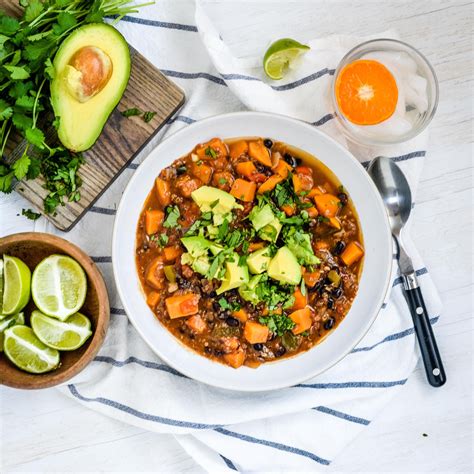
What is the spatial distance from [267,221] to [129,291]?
0.83 m

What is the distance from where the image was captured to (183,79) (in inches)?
148

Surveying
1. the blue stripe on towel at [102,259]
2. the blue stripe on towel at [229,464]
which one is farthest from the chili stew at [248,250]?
the blue stripe on towel at [229,464]

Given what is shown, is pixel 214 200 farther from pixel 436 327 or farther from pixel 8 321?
pixel 436 327

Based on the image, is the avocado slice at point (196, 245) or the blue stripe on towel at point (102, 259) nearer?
the avocado slice at point (196, 245)

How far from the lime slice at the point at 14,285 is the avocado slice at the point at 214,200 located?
999 millimetres

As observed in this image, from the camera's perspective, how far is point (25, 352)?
3445 millimetres

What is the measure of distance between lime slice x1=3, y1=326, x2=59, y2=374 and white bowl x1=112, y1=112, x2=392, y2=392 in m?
0.54

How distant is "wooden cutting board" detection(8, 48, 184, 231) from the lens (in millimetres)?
3646

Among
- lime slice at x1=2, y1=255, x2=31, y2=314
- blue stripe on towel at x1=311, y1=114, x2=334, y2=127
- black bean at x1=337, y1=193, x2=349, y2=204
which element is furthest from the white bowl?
lime slice at x1=2, y1=255, x2=31, y2=314

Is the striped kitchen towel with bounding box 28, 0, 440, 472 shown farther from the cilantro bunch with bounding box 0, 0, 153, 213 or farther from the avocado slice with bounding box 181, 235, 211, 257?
the avocado slice with bounding box 181, 235, 211, 257

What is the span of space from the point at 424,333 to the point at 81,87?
2.34 m

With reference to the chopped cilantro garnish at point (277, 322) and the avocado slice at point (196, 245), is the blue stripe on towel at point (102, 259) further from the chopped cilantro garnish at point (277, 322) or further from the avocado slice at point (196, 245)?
the chopped cilantro garnish at point (277, 322)

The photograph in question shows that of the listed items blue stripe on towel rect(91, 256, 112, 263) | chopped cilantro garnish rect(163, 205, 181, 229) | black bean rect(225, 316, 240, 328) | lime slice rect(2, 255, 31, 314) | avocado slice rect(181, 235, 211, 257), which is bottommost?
black bean rect(225, 316, 240, 328)

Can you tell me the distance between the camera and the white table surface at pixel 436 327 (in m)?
3.84
